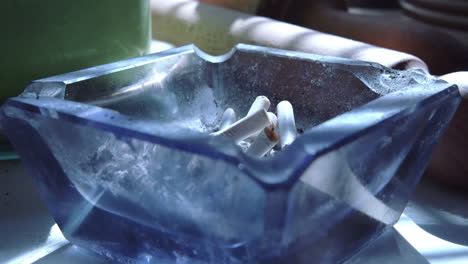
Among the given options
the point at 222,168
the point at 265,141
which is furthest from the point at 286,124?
the point at 222,168

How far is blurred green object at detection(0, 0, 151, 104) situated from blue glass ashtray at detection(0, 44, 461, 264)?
4.7 inches

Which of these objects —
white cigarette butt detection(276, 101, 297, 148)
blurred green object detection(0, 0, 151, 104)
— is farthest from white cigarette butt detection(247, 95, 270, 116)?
blurred green object detection(0, 0, 151, 104)

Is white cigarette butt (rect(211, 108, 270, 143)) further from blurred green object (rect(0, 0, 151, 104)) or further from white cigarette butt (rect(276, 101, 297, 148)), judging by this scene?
blurred green object (rect(0, 0, 151, 104))

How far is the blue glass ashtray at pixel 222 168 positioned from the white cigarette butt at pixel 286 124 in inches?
1.3

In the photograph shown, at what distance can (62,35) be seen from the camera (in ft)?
2.00

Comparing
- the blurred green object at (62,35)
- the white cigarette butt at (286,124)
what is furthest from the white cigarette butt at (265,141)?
the blurred green object at (62,35)

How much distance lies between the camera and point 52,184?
1.47 ft

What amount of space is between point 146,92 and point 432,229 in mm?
305

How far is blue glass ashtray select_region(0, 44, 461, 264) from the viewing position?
35cm

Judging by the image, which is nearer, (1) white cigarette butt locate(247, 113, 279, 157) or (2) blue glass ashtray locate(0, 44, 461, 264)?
(2) blue glass ashtray locate(0, 44, 461, 264)

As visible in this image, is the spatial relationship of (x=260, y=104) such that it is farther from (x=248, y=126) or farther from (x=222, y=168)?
(x=222, y=168)

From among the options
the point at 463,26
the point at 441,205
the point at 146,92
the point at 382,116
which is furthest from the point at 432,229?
the point at 463,26

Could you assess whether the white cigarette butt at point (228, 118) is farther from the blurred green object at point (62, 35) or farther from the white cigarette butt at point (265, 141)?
the blurred green object at point (62, 35)

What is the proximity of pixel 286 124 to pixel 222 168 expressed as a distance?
189 millimetres
